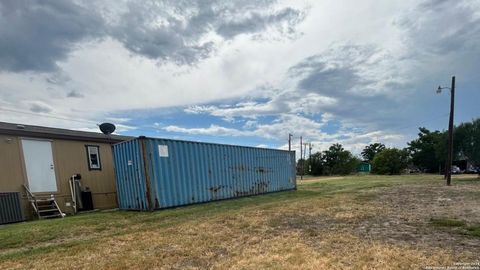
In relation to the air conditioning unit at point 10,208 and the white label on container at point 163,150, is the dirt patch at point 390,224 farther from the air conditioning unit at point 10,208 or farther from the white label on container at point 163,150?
the air conditioning unit at point 10,208

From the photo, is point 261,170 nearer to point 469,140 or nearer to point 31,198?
point 31,198

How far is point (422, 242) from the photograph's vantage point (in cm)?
482

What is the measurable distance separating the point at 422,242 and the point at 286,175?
12.7 metres

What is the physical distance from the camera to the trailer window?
1289 centimetres

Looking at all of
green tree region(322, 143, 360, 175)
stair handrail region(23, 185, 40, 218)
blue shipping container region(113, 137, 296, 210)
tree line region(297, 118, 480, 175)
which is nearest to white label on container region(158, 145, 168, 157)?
blue shipping container region(113, 137, 296, 210)

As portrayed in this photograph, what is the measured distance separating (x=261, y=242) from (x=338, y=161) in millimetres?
53716

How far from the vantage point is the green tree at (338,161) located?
181ft

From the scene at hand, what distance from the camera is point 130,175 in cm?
1087

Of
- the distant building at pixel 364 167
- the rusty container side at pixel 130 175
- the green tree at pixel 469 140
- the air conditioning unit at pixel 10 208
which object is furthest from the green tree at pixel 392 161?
the air conditioning unit at pixel 10 208

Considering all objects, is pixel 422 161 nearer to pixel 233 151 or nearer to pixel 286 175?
pixel 286 175

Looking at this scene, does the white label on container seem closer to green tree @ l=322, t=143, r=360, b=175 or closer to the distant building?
green tree @ l=322, t=143, r=360, b=175

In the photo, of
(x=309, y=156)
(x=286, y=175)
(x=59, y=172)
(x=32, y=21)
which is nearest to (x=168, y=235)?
(x=59, y=172)

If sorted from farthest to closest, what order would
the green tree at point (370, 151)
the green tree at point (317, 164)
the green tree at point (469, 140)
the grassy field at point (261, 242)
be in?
the green tree at point (370, 151) → the green tree at point (317, 164) → the green tree at point (469, 140) → the grassy field at point (261, 242)

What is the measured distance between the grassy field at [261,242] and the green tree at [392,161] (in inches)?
1682
